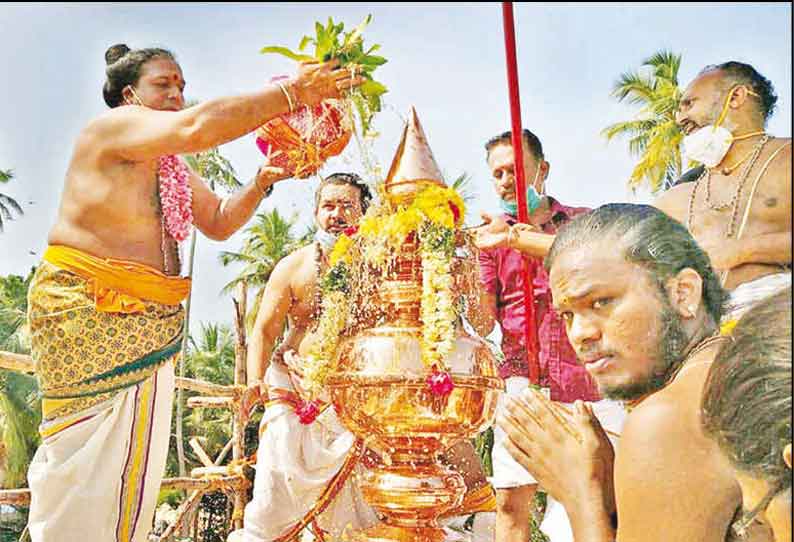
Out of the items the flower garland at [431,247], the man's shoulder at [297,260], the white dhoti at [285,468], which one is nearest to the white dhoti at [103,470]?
the flower garland at [431,247]

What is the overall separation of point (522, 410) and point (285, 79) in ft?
4.54

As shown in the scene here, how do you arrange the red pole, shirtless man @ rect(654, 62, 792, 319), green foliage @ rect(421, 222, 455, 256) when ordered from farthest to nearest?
green foliage @ rect(421, 222, 455, 256) < shirtless man @ rect(654, 62, 792, 319) < the red pole

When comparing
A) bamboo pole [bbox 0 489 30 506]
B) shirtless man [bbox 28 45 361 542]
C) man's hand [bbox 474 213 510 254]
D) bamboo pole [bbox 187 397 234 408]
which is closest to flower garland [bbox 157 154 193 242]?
shirtless man [bbox 28 45 361 542]

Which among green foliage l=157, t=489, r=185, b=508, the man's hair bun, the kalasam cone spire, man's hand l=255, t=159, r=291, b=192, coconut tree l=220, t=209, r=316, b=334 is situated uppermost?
coconut tree l=220, t=209, r=316, b=334

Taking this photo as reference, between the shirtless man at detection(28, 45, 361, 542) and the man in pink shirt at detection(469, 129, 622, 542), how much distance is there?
130 centimetres

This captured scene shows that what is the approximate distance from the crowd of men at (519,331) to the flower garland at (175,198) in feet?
0.03

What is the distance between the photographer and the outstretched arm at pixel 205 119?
2.49 m

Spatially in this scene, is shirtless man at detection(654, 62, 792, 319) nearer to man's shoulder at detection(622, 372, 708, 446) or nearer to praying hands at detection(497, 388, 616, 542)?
praying hands at detection(497, 388, 616, 542)

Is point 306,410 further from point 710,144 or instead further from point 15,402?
point 15,402

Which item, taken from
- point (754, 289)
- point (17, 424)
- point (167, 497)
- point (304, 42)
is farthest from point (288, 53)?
point (17, 424)

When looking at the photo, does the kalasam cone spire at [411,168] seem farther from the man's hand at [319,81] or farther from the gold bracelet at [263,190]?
the gold bracelet at [263,190]

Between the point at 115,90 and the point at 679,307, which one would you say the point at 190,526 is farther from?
the point at 679,307

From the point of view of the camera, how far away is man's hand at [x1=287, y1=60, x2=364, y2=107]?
2.48 meters

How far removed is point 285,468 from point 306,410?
30cm
